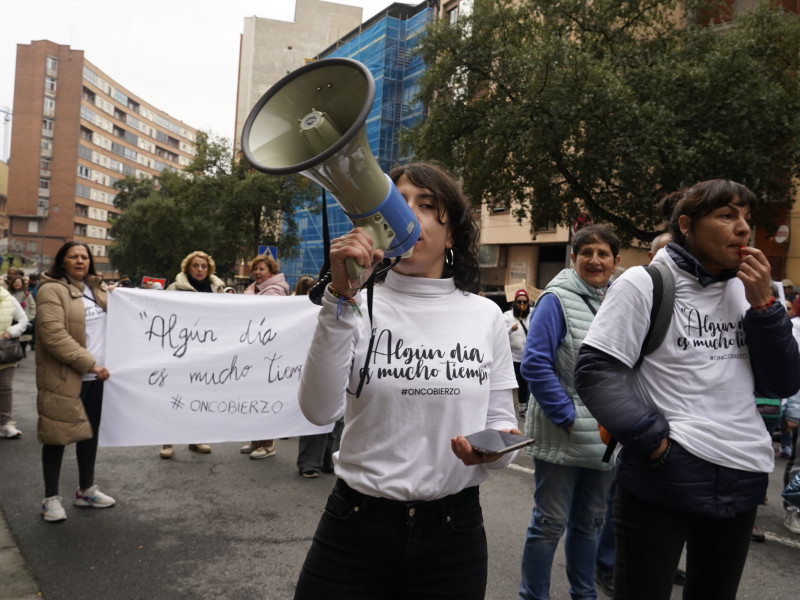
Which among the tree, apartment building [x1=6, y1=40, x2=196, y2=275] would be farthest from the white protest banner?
apartment building [x1=6, y1=40, x2=196, y2=275]

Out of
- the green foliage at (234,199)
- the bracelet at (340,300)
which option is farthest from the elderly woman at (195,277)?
the green foliage at (234,199)

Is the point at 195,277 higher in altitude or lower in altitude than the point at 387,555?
higher

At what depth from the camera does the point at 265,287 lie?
6.86m

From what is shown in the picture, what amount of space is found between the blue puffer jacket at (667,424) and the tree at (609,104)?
11.7 metres

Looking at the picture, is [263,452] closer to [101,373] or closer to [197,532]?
[197,532]

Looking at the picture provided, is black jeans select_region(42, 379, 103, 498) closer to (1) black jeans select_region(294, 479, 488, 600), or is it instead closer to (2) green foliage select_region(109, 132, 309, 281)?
(1) black jeans select_region(294, 479, 488, 600)

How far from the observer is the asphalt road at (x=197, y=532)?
3.71 m

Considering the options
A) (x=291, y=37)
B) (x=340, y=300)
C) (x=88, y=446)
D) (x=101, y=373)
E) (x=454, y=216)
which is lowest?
(x=88, y=446)

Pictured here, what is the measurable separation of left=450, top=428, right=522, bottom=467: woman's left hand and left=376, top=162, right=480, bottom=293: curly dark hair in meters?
0.51

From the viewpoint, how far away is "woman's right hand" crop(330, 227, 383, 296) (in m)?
1.53

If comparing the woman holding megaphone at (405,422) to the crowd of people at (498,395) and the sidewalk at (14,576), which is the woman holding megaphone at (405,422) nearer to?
Result: the crowd of people at (498,395)

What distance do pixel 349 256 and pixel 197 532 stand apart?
3.62 meters

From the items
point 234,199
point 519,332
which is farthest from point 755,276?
point 234,199

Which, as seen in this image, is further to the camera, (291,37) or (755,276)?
(291,37)
